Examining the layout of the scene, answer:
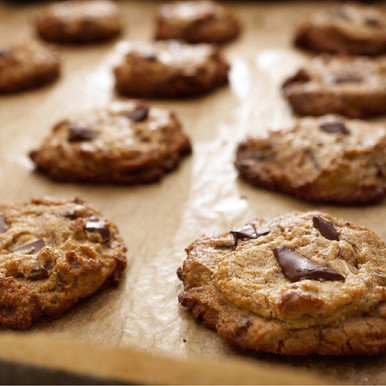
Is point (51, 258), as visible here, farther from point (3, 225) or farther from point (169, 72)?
point (169, 72)

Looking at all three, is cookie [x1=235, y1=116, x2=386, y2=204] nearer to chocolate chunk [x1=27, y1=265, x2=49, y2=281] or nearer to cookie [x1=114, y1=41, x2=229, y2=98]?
cookie [x1=114, y1=41, x2=229, y2=98]

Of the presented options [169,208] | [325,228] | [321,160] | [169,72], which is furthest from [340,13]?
[325,228]

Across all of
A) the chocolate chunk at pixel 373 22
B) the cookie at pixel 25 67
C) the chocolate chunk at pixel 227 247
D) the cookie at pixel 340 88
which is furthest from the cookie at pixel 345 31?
the chocolate chunk at pixel 227 247

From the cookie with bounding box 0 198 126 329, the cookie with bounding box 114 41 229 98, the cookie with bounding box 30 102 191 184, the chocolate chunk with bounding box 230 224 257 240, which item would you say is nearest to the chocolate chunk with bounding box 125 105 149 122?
the cookie with bounding box 30 102 191 184

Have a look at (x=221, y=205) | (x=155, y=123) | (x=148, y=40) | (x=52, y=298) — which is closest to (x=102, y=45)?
(x=148, y=40)

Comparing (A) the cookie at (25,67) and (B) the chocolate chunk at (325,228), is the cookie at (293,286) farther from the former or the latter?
(A) the cookie at (25,67)

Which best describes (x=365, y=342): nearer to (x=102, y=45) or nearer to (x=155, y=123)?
(x=155, y=123)

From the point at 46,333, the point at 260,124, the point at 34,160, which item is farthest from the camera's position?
the point at 260,124
